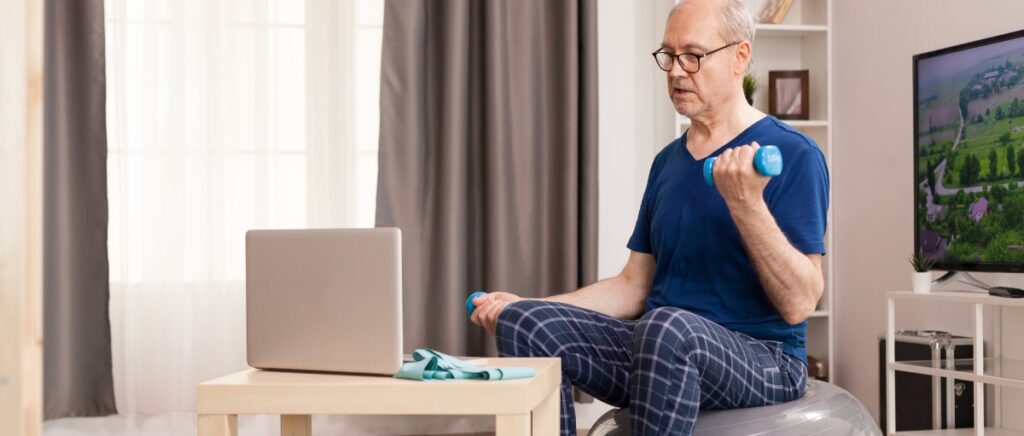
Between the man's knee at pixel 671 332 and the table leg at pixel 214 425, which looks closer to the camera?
the table leg at pixel 214 425

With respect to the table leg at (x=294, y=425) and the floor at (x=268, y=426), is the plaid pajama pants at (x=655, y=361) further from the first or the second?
the floor at (x=268, y=426)

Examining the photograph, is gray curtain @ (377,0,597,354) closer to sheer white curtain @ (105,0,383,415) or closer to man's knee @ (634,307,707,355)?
sheer white curtain @ (105,0,383,415)

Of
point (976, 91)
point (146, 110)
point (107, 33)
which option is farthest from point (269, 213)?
point (976, 91)

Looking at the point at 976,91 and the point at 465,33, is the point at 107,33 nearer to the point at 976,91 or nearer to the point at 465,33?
the point at 465,33

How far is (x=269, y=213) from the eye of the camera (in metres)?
3.61

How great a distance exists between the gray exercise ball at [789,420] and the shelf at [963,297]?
1.04 meters

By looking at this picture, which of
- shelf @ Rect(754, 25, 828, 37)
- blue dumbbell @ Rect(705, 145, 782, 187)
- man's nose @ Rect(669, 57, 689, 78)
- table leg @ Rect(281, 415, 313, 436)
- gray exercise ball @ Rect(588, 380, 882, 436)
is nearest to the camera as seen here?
blue dumbbell @ Rect(705, 145, 782, 187)

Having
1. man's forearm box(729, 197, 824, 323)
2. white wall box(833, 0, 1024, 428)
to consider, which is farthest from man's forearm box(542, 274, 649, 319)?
white wall box(833, 0, 1024, 428)

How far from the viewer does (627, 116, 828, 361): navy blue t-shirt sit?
1.84 m

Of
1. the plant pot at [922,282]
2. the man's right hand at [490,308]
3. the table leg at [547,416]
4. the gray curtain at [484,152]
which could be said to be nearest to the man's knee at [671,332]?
the table leg at [547,416]

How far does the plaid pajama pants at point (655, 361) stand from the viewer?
1614 mm

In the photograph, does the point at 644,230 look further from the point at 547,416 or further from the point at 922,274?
the point at 922,274

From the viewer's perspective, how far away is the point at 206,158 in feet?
11.7

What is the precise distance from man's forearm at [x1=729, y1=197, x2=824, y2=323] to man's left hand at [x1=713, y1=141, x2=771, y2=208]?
18 mm
